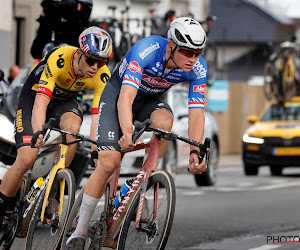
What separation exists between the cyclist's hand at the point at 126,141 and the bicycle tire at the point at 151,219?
0.34m

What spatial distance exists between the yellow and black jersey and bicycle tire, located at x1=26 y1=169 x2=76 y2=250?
0.74 meters

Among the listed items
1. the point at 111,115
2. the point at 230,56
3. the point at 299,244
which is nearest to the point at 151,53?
the point at 111,115

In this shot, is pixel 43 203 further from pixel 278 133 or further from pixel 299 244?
pixel 278 133

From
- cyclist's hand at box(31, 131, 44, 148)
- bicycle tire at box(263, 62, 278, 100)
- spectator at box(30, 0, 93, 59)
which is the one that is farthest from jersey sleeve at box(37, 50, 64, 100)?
bicycle tire at box(263, 62, 278, 100)

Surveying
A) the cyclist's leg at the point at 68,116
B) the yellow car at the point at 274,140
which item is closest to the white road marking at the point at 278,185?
the yellow car at the point at 274,140

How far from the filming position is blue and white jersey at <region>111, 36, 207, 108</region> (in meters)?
6.34

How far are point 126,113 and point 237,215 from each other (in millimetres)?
5687

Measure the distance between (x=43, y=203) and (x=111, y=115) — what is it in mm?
1022

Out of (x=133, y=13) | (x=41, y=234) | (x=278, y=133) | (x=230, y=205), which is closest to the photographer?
(x=41, y=234)

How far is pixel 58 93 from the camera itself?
778cm

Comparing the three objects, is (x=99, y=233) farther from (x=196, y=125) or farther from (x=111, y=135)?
(x=196, y=125)

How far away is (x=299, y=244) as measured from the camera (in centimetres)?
870

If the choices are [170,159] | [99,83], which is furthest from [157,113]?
[170,159]

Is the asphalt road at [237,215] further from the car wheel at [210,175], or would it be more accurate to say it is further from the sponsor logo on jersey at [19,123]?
the sponsor logo on jersey at [19,123]
